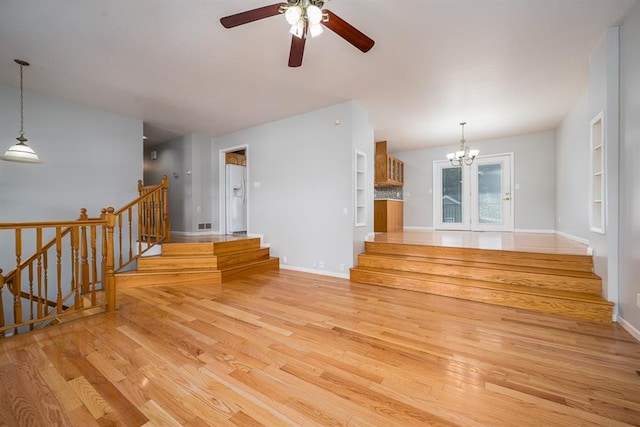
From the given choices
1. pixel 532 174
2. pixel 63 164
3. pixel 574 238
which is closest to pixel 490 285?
pixel 574 238

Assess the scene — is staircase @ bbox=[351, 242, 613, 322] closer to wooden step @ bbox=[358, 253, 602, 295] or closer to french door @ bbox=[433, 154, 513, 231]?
wooden step @ bbox=[358, 253, 602, 295]

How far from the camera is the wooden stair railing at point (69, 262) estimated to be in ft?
8.19

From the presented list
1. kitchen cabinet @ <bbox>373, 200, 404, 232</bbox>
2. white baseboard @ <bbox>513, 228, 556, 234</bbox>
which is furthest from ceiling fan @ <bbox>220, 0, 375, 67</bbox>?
white baseboard @ <bbox>513, 228, 556, 234</bbox>

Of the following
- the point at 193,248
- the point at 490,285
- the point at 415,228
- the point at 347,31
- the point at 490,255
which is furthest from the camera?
the point at 415,228

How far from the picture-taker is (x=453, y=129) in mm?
5965

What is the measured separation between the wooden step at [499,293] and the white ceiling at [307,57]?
282 cm

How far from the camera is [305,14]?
1844 millimetres

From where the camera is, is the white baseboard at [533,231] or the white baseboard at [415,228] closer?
the white baseboard at [533,231]

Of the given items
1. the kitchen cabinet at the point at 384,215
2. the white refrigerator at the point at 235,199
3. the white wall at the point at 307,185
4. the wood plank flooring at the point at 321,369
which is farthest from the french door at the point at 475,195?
the white refrigerator at the point at 235,199

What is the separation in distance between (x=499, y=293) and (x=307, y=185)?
332cm

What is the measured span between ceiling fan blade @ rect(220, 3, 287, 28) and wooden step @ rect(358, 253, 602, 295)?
3.50 metres

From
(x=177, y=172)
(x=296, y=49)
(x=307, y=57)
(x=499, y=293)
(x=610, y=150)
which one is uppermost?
(x=307, y=57)

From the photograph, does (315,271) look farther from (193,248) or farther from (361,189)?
(193,248)

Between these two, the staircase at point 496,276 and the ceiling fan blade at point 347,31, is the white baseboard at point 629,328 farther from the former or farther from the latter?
the ceiling fan blade at point 347,31
